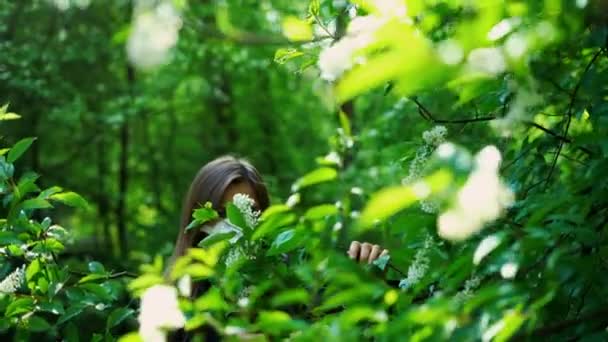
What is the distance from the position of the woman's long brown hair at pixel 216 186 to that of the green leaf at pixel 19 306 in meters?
0.81

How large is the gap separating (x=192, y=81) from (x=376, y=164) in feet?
8.65

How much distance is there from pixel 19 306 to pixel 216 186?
988 millimetres

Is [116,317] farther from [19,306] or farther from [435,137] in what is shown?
Result: [435,137]

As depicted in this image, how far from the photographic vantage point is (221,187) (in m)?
2.77

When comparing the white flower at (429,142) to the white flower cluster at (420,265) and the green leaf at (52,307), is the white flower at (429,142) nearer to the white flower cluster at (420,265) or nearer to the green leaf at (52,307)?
the white flower cluster at (420,265)

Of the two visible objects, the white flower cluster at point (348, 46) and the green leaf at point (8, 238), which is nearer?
the white flower cluster at point (348, 46)

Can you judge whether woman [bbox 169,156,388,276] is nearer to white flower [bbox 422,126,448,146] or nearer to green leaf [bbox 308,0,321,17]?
green leaf [bbox 308,0,321,17]

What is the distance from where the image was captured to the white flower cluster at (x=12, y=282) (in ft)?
6.37

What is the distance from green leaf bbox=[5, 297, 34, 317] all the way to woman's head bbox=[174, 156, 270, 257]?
0.84 meters

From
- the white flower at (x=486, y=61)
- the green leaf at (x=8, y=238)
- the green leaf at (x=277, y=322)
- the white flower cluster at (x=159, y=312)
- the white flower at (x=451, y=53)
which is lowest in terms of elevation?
the green leaf at (x=277, y=322)

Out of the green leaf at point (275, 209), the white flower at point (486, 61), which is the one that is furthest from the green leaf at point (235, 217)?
the white flower at point (486, 61)

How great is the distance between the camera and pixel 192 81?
30.0ft

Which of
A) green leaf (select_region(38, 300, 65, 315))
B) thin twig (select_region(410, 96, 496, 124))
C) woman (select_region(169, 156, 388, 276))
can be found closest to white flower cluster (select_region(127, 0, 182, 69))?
thin twig (select_region(410, 96, 496, 124))

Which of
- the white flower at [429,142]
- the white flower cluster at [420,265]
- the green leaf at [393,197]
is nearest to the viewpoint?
the green leaf at [393,197]
